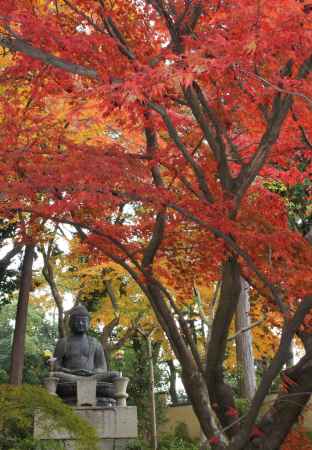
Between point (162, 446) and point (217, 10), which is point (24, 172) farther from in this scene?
point (162, 446)

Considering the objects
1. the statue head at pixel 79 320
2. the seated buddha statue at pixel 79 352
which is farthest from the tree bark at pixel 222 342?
the statue head at pixel 79 320

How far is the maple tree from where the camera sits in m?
7.02

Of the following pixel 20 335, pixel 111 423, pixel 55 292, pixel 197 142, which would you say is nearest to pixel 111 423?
pixel 111 423

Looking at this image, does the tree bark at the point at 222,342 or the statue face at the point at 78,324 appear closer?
the tree bark at the point at 222,342

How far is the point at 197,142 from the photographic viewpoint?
31.6 ft

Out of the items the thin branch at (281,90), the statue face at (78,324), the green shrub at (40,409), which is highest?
the thin branch at (281,90)

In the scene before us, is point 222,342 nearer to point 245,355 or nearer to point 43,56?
point 43,56

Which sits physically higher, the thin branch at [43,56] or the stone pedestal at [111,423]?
the thin branch at [43,56]

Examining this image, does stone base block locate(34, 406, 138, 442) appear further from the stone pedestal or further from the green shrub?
the green shrub

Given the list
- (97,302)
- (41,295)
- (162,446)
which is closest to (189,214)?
(162,446)

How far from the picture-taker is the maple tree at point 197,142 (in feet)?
23.0

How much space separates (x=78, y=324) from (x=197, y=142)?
204 inches

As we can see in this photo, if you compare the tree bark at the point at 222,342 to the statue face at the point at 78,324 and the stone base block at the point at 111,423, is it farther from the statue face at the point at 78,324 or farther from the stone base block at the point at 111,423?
the statue face at the point at 78,324

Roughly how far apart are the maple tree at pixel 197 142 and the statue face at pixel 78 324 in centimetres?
344
